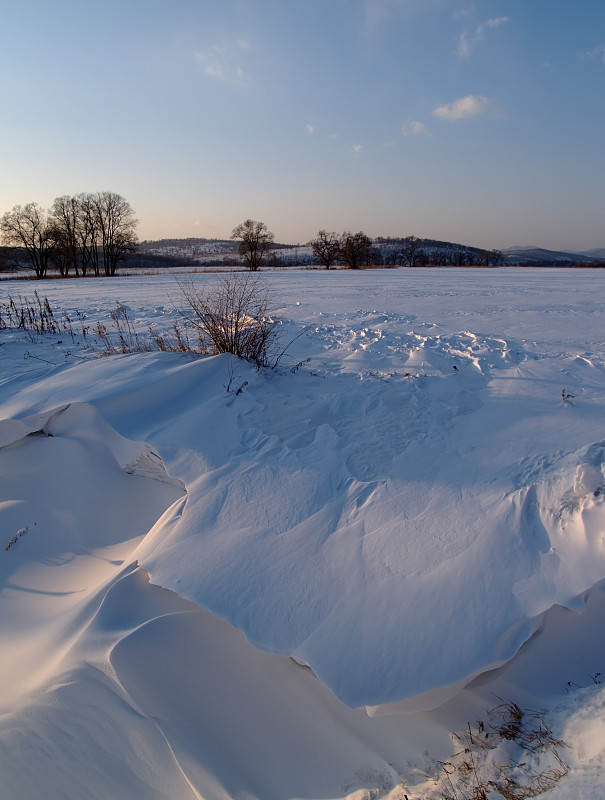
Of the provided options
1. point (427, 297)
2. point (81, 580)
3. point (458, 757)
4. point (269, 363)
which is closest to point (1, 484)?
point (81, 580)

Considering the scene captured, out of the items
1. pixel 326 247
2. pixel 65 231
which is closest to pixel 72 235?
pixel 65 231

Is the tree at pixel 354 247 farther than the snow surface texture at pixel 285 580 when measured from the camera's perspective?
Yes

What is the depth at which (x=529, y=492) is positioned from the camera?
3.03 meters

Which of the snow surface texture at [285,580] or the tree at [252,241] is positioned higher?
the tree at [252,241]

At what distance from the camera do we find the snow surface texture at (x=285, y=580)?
206cm

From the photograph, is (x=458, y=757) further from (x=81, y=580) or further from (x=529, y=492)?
(x=81, y=580)

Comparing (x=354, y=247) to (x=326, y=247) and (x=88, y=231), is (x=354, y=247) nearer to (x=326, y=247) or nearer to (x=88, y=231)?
(x=326, y=247)

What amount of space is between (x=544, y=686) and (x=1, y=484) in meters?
4.33

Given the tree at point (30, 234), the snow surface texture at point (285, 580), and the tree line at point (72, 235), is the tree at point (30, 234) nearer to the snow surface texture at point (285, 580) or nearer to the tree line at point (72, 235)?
the tree line at point (72, 235)

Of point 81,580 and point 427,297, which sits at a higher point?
point 427,297

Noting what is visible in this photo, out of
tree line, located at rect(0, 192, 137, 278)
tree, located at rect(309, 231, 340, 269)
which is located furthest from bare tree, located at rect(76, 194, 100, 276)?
tree, located at rect(309, 231, 340, 269)

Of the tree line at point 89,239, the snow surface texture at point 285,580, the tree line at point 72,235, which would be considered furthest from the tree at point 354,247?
the snow surface texture at point 285,580

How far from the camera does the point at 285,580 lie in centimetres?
265

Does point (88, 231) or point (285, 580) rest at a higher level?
point (88, 231)
